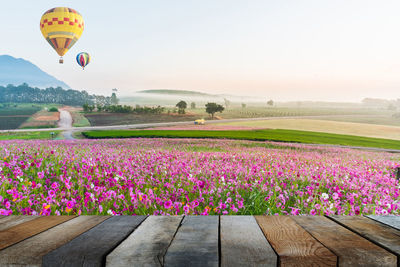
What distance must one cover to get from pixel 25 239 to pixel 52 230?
0.18m

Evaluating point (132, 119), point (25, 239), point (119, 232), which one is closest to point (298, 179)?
point (119, 232)

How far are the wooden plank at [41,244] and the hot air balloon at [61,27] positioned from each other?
126 ft

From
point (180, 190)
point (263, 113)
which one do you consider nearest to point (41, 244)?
point (180, 190)

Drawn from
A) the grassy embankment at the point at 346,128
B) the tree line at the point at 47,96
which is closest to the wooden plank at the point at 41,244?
the grassy embankment at the point at 346,128

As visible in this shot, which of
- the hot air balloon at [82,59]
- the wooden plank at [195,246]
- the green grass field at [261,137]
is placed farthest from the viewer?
the hot air balloon at [82,59]

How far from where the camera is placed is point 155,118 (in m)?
55.1

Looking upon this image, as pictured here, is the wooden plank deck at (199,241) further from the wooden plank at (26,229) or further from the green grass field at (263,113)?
Result: the green grass field at (263,113)

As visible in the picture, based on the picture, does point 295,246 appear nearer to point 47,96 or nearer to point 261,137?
point 261,137

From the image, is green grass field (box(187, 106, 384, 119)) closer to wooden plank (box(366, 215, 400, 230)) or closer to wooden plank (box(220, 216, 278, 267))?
wooden plank (box(366, 215, 400, 230))

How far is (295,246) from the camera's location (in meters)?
1.57

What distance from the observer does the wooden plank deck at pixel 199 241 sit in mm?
1428

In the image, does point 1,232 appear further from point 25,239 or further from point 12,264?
point 12,264

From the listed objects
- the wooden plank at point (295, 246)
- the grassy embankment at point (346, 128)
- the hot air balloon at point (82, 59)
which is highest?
the hot air balloon at point (82, 59)

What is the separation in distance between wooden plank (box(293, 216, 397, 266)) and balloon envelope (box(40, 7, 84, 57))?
1544 inches
